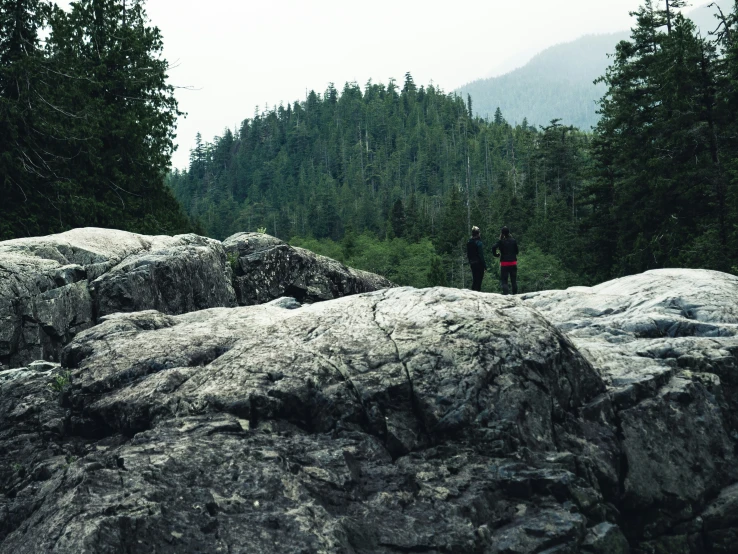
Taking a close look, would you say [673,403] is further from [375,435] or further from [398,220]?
[398,220]

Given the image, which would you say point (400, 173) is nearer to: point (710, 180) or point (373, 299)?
point (710, 180)

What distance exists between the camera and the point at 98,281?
13445 mm

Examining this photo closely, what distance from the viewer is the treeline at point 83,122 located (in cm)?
2591

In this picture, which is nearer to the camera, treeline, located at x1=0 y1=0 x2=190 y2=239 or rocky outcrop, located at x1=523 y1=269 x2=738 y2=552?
rocky outcrop, located at x1=523 y1=269 x2=738 y2=552

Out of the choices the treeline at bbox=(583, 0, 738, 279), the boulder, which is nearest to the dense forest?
the treeline at bbox=(583, 0, 738, 279)

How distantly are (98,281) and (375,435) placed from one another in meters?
8.39

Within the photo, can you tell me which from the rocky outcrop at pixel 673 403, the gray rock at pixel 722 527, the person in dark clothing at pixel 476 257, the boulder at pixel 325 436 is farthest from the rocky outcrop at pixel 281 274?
the gray rock at pixel 722 527

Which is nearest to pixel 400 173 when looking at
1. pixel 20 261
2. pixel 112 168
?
pixel 112 168

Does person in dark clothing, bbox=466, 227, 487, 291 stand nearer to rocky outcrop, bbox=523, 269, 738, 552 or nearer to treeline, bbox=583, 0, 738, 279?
rocky outcrop, bbox=523, 269, 738, 552

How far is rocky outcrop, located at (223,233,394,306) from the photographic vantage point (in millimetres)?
18688

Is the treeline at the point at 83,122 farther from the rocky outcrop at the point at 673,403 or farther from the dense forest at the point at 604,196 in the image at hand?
the dense forest at the point at 604,196

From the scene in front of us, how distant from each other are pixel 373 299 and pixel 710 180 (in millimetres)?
27433

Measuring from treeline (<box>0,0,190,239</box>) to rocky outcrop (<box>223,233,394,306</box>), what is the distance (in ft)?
31.7

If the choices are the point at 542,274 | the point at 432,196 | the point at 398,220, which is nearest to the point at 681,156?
the point at 542,274
